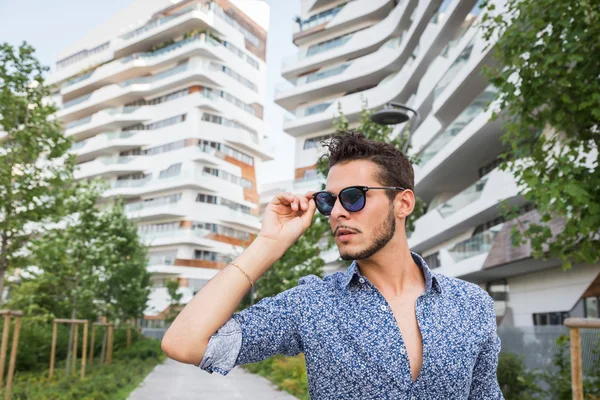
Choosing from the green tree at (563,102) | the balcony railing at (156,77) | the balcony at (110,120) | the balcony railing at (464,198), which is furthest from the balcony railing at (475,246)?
the balcony at (110,120)

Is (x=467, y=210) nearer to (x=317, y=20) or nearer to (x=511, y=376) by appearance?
(x=511, y=376)

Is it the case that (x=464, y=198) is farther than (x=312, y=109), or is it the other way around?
(x=312, y=109)

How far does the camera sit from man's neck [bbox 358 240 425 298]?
7.48 ft

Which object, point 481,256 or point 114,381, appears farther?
point 481,256

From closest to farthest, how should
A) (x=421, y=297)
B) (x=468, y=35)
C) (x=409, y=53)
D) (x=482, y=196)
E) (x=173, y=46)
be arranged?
(x=421, y=297) → (x=482, y=196) → (x=468, y=35) → (x=409, y=53) → (x=173, y=46)

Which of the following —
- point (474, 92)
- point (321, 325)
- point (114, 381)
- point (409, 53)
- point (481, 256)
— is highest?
point (409, 53)

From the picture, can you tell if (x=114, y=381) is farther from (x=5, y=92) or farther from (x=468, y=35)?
(x=468, y=35)

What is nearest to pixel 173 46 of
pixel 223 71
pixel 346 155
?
pixel 223 71

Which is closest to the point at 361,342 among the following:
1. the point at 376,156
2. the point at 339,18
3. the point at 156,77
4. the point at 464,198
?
the point at 376,156

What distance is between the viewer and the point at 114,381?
15.7 meters

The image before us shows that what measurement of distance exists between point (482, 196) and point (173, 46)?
4754 cm

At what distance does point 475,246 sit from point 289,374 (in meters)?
9.96

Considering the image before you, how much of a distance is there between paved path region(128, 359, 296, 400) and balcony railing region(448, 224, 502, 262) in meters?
9.86

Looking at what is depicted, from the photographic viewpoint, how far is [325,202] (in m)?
2.30
